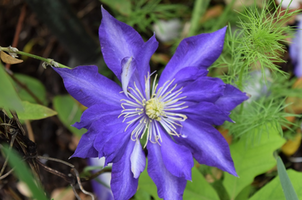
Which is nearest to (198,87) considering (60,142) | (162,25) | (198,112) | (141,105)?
(198,112)

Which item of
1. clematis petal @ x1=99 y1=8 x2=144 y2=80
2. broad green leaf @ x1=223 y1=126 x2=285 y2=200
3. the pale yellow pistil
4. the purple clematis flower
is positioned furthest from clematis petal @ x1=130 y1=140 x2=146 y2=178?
broad green leaf @ x1=223 y1=126 x2=285 y2=200

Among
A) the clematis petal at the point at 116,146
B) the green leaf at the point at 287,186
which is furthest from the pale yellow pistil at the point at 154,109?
the green leaf at the point at 287,186

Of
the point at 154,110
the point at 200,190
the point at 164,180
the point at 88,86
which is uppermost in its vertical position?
the point at 88,86

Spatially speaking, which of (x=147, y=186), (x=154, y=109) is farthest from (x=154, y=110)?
(x=147, y=186)

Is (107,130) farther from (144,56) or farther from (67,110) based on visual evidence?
(67,110)

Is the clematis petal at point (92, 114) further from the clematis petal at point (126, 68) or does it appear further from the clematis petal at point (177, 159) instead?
the clematis petal at point (177, 159)

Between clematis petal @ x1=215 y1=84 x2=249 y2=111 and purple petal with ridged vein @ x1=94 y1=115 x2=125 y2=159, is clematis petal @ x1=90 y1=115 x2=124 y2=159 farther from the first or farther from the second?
clematis petal @ x1=215 y1=84 x2=249 y2=111

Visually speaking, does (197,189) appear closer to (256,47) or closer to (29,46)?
(256,47)
